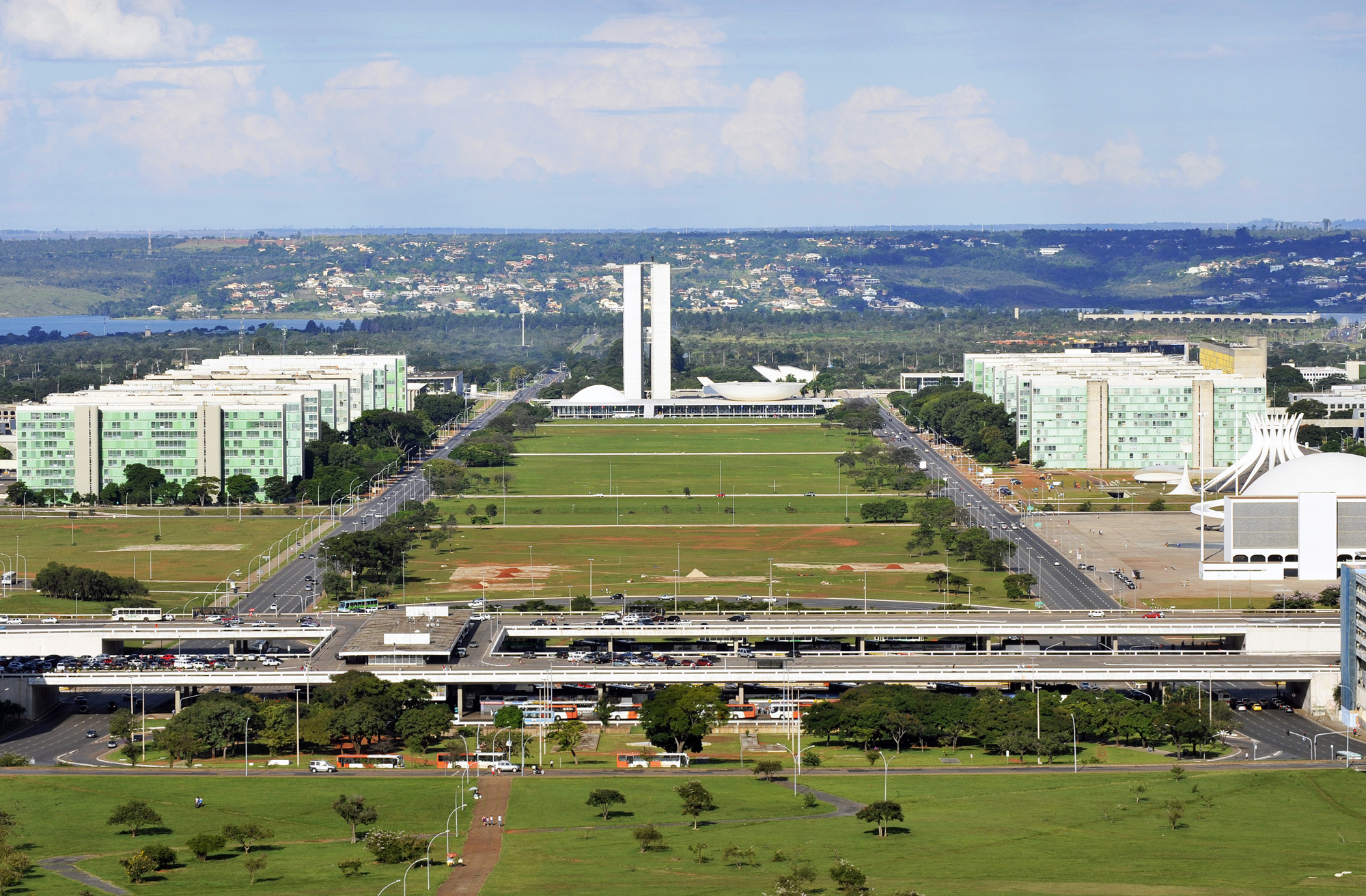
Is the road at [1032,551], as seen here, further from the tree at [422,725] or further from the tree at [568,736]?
the tree at [422,725]

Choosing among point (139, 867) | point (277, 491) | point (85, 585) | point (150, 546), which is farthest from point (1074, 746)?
point (277, 491)

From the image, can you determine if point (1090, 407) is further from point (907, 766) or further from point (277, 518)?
point (907, 766)

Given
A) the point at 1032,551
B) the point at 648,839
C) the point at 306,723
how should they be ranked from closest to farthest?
the point at 648,839
the point at 306,723
the point at 1032,551

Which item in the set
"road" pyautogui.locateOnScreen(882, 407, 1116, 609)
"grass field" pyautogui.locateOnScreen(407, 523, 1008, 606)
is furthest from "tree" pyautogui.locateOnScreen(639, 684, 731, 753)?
"road" pyautogui.locateOnScreen(882, 407, 1116, 609)

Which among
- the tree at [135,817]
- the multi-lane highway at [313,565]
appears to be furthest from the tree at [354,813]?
the multi-lane highway at [313,565]

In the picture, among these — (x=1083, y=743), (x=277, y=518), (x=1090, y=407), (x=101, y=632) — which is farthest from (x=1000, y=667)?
(x=1090, y=407)

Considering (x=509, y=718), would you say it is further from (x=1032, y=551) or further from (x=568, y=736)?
(x=1032, y=551)

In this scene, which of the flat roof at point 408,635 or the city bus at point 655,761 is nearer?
the city bus at point 655,761

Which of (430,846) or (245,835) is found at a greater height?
(245,835)
